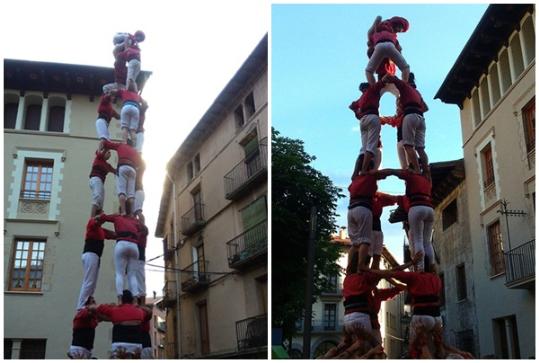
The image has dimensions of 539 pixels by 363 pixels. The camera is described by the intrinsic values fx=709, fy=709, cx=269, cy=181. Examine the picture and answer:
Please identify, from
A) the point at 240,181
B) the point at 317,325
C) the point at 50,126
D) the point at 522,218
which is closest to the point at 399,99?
the point at 522,218

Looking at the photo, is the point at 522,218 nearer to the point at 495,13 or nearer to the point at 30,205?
the point at 495,13

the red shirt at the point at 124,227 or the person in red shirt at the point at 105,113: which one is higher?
the person in red shirt at the point at 105,113

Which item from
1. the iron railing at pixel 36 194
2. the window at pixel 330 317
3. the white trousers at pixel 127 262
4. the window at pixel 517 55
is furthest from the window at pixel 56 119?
the window at pixel 330 317

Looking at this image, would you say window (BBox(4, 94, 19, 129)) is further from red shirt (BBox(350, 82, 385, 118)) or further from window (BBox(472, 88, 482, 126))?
window (BBox(472, 88, 482, 126))

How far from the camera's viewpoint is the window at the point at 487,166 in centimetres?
961

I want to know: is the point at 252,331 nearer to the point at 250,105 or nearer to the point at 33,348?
the point at 33,348

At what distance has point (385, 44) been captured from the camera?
6688 mm

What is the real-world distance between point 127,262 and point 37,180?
3592 mm

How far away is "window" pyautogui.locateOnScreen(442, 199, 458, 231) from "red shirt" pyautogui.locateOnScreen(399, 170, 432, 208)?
508 centimetres

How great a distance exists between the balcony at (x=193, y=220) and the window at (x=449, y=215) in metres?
3.81

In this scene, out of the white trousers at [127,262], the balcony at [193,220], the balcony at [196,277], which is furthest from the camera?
the balcony at [193,220]

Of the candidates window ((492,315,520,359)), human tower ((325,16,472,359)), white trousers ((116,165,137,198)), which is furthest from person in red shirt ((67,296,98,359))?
window ((492,315,520,359))

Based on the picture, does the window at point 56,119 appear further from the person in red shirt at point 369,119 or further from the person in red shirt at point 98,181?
the person in red shirt at point 369,119

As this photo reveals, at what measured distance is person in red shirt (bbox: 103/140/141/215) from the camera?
7309mm
